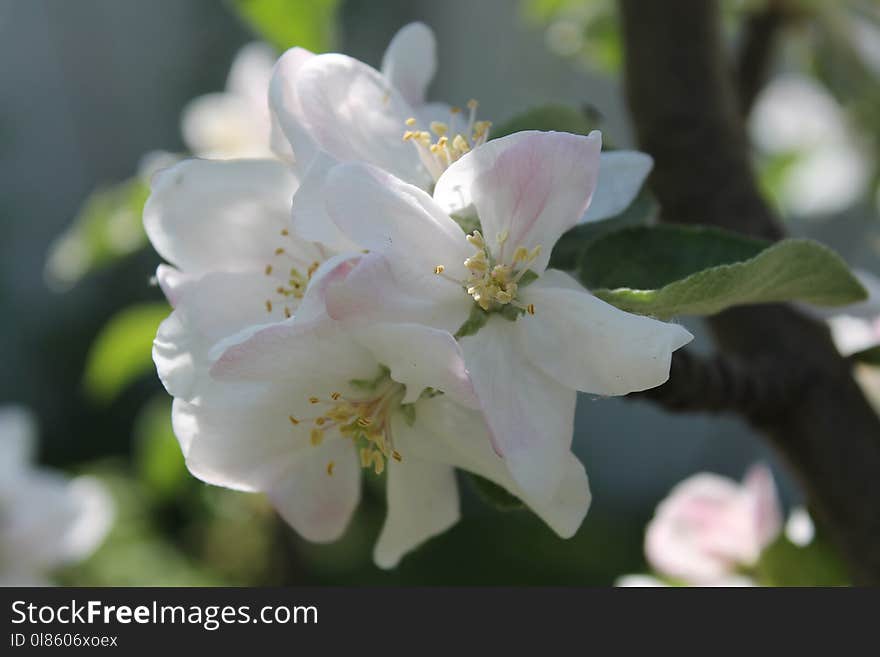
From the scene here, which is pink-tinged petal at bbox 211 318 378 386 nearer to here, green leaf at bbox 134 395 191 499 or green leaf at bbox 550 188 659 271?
green leaf at bbox 550 188 659 271

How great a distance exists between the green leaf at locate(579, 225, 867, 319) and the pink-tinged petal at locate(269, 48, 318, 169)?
0.15 meters

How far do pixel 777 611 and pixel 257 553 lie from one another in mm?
1495

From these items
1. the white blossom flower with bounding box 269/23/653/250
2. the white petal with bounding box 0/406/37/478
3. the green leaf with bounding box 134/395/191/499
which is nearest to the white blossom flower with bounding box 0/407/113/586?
the white petal with bounding box 0/406/37/478

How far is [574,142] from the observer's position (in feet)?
1.43

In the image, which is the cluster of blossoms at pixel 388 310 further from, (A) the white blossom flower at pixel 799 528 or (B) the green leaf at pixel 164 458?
(B) the green leaf at pixel 164 458

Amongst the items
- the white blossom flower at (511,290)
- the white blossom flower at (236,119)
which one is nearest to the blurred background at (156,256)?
the white blossom flower at (236,119)

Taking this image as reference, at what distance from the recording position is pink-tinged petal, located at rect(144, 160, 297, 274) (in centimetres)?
53

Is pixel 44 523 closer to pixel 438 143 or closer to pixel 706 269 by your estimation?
pixel 438 143

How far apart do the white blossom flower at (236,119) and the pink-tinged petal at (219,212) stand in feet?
1.66

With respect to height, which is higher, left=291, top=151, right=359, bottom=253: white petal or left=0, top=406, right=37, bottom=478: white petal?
left=291, top=151, right=359, bottom=253: white petal

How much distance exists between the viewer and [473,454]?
0.48 m

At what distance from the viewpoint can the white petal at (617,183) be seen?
0.51m

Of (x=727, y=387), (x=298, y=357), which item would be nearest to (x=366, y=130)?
(x=298, y=357)

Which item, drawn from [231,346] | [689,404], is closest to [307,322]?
[231,346]
